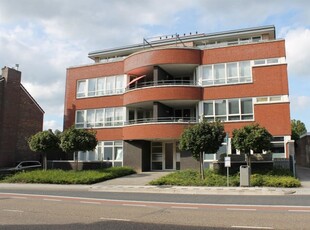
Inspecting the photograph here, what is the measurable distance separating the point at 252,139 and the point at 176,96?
8.94 meters

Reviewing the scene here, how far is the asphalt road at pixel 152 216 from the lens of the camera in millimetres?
9336

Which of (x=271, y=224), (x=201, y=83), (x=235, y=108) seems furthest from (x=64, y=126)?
(x=271, y=224)

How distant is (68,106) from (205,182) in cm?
1889

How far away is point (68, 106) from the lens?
3581 centimetres

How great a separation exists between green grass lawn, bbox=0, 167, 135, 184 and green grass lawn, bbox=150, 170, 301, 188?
192 inches

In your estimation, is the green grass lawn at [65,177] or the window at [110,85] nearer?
the green grass lawn at [65,177]

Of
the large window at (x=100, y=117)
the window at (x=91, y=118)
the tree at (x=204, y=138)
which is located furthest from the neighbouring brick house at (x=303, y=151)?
the window at (x=91, y=118)

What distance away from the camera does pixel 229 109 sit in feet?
93.6

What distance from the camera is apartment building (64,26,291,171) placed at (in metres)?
27.6

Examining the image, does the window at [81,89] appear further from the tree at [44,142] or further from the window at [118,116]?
the tree at [44,142]

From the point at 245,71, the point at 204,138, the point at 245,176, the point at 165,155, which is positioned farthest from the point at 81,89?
Answer: the point at 245,176

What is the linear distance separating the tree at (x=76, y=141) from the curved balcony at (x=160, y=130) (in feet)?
12.6

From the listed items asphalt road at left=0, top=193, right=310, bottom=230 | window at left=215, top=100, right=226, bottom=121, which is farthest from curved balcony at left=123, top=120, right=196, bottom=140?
asphalt road at left=0, top=193, right=310, bottom=230

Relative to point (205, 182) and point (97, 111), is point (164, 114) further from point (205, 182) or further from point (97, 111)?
point (205, 182)
